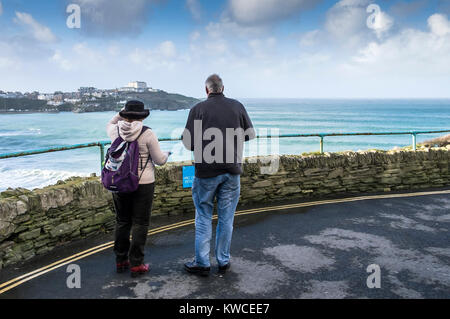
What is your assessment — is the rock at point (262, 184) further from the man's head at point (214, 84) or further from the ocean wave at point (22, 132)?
the ocean wave at point (22, 132)

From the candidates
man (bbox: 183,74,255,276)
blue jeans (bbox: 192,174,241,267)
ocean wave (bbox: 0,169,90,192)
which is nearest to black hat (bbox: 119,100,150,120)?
man (bbox: 183,74,255,276)

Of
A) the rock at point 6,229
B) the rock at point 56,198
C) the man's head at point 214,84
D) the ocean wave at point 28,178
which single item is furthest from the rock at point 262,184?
the ocean wave at point 28,178

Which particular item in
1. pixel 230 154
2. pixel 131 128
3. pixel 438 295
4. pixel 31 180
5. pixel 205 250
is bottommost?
pixel 31 180

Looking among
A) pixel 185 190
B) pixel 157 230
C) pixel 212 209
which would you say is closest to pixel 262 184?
pixel 185 190

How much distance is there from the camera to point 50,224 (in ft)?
18.3

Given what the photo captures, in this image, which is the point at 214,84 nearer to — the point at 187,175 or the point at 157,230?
the point at 157,230

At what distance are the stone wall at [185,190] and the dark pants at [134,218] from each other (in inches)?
60.0

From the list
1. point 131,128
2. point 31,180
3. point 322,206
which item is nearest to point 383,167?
point 322,206

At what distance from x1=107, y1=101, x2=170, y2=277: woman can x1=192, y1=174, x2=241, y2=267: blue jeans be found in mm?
536

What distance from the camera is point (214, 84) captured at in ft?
14.5

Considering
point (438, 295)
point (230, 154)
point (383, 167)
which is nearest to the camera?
point (438, 295)

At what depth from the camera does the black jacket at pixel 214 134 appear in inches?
170
